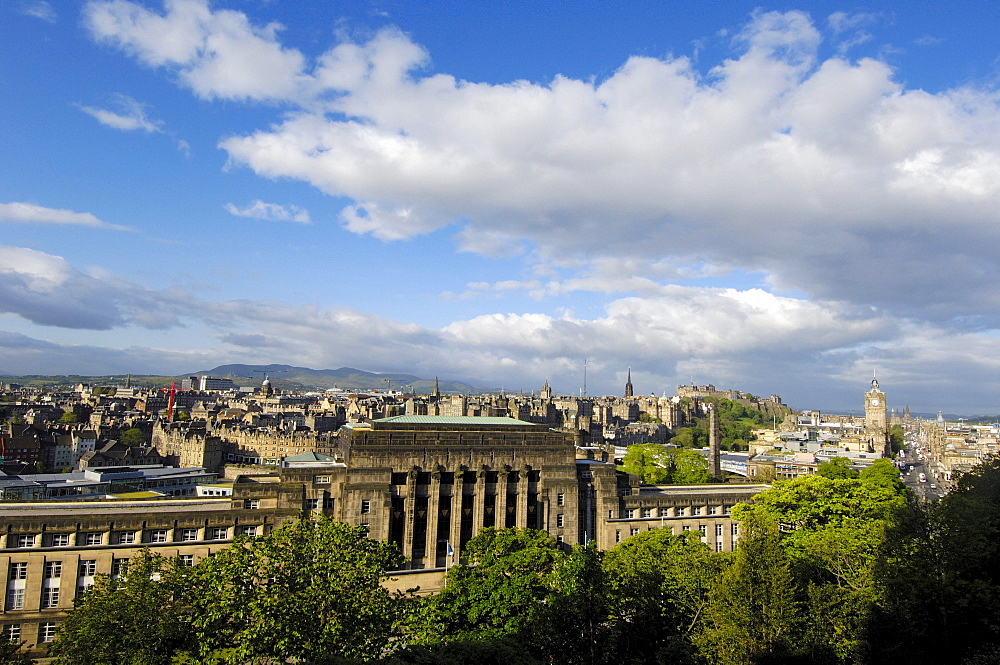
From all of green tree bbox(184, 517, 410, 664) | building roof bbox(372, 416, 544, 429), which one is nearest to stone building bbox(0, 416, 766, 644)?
building roof bbox(372, 416, 544, 429)

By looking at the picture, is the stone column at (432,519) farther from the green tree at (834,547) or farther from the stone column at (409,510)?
Result: the green tree at (834,547)

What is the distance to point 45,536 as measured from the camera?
55125 millimetres

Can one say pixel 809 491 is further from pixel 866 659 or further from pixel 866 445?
pixel 866 445

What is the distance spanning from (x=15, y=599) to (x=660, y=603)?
5404cm

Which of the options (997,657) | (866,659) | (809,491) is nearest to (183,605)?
(866,659)

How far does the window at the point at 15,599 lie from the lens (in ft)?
174

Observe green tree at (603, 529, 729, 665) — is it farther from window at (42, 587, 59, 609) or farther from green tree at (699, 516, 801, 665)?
window at (42, 587, 59, 609)

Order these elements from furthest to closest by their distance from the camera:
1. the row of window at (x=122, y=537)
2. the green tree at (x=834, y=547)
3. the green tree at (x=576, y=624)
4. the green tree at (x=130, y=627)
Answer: the row of window at (x=122, y=537)
the green tree at (x=834, y=547)
the green tree at (x=576, y=624)
the green tree at (x=130, y=627)

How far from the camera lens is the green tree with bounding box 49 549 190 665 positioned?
33.5 m

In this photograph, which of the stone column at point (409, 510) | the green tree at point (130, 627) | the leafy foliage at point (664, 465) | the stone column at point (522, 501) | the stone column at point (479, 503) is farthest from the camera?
the leafy foliage at point (664, 465)

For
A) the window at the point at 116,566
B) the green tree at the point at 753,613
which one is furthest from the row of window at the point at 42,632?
the green tree at the point at 753,613

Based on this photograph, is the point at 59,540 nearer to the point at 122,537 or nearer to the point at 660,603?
the point at 122,537

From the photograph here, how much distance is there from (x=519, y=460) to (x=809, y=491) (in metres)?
32.4

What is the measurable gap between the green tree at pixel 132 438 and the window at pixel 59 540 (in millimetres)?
125006
